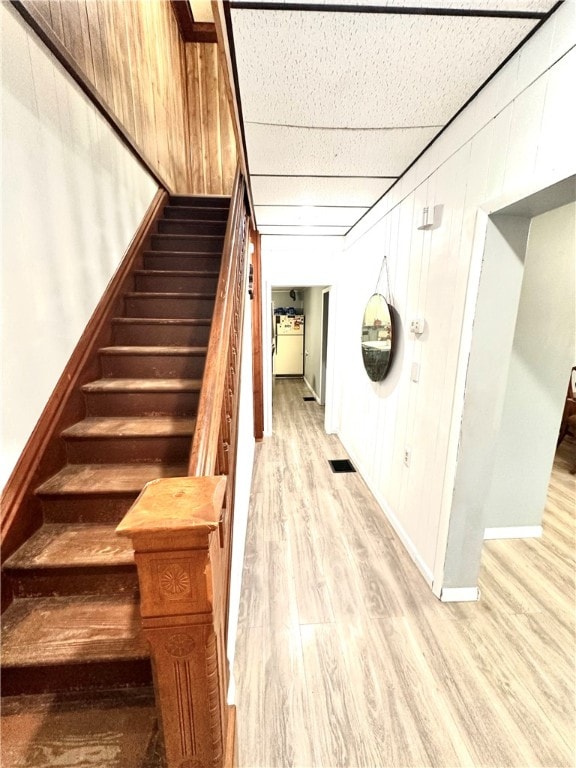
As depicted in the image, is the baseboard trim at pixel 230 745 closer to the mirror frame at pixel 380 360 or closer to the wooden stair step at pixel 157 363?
the wooden stair step at pixel 157 363

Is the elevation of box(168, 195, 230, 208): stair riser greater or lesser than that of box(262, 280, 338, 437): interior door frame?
greater

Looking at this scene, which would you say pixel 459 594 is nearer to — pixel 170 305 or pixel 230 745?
pixel 230 745

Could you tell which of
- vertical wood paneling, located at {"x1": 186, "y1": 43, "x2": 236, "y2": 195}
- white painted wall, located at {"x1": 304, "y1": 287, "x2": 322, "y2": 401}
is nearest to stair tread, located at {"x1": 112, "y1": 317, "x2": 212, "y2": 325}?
vertical wood paneling, located at {"x1": 186, "y1": 43, "x2": 236, "y2": 195}

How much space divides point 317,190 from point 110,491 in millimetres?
2385

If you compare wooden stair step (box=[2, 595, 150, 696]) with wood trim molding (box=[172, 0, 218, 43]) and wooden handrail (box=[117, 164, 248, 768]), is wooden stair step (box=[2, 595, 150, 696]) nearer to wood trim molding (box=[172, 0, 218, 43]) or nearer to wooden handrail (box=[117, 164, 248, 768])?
wooden handrail (box=[117, 164, 248, 768])

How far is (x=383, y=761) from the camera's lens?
3.69 feet

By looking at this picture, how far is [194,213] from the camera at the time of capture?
120 inches

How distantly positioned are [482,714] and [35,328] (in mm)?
2429

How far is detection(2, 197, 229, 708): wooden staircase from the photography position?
104 centimetres

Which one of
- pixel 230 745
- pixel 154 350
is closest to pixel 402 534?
pixel 230 745

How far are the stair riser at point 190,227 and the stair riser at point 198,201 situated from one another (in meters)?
0.42

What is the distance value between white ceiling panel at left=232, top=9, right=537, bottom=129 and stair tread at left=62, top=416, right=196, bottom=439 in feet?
5.11

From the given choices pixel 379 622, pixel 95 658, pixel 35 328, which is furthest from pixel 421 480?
pixel 35 328

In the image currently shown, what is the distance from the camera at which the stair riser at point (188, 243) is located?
2672 mm
